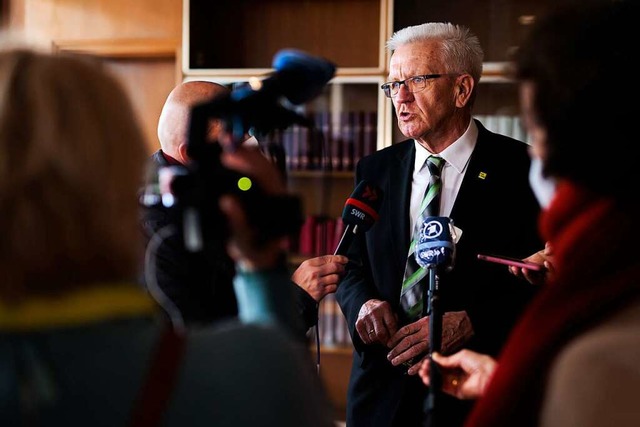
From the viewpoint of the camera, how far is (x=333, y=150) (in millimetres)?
3891

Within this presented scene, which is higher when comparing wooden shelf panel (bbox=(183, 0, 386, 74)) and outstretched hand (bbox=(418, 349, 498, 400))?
wooden shelf panel (bbox=(183, 0, 386, 74))

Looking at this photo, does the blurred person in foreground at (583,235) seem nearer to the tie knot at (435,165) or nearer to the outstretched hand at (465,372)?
the outstretched hand at (465,372)

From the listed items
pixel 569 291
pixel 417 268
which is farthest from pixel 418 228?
pixel 569 291

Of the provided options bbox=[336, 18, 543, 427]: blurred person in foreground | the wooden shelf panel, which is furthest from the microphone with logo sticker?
the wooden shelf panel

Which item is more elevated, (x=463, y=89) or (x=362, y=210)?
(x=463, y=89)

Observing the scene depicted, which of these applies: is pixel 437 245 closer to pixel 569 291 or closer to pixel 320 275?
pixel 320 275

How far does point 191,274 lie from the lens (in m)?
1.61

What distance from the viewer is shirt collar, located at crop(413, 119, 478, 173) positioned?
2.15m

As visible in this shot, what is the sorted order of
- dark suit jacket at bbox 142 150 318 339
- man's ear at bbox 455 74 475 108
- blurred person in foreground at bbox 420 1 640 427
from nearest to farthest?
blurred person in foreground at bbox 420 1 640 427 → dark suit jacket at bbox 142 150 318 339 → man's ear at bbox 455 74 475 108

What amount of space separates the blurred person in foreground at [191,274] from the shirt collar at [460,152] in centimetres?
54

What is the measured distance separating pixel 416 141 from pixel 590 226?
1325 mm

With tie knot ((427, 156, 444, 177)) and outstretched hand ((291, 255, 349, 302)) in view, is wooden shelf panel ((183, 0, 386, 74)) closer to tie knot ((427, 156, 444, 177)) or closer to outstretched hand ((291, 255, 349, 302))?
tie knot ((427, 156, 444, 177))

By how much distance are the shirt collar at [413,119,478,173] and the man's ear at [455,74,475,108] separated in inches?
3.1

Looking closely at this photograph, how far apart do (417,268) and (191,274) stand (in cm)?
70
